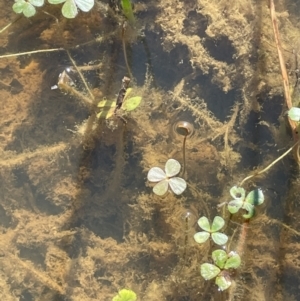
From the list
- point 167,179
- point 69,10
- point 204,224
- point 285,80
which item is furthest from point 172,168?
point 69,10

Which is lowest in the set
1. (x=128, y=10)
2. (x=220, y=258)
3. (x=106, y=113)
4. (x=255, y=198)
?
(x=220, y=258)

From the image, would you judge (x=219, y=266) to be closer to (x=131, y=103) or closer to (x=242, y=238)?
(x=242, y=238)

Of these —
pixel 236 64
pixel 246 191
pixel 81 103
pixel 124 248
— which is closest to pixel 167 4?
pixel 236 64

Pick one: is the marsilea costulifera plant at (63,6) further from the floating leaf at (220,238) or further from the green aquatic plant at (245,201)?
the floating leaf at (220,238)

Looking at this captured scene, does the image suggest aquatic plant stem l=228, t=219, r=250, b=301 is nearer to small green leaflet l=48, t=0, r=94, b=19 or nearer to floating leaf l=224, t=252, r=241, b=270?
floating leaf l=224, t=252, r=241, b=270

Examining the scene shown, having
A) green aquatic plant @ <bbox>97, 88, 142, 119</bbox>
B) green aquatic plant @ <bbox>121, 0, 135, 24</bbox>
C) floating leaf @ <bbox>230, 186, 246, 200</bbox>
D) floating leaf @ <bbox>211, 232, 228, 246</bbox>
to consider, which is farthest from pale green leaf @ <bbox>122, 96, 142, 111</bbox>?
floating leaf @ <bbox>211, 232, 228, 246</bbox>
